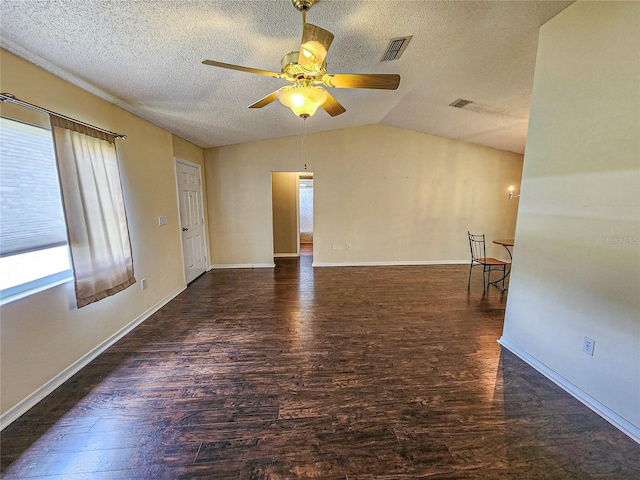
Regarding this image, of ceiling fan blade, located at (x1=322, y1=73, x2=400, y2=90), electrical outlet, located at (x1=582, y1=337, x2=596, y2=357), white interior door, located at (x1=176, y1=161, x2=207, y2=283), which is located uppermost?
ceiling fan blade, located at (x1=322, y1=73, x2=400, y2=90)

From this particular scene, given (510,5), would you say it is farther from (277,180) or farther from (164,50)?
(277,180)

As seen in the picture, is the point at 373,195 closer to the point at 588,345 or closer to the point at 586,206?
the point at 586,206

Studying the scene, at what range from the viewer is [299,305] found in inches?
133

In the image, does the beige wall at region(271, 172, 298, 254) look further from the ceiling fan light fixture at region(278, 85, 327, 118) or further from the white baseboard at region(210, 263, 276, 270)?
the ceiling fan light fixture at region(278, 85, 327, 118)

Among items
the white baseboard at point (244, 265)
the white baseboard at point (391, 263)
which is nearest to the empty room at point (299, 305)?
the white baseboard at point (244, 265)

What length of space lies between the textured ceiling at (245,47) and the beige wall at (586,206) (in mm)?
483

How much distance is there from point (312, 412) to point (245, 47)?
9.01ft

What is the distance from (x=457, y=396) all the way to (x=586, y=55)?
258cm

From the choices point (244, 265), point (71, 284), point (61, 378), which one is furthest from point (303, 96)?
point (244, 265)

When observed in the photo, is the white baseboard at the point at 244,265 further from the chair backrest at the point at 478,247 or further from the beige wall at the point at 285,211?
the chair backrest at the point at 478,247

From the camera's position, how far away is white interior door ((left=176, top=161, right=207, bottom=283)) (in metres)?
4.02

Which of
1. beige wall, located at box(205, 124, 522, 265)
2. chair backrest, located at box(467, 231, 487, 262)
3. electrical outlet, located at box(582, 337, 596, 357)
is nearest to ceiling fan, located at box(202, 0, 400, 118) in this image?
electrical outlet, located at box(582, 337, 596, 357)

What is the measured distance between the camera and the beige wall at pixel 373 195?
498 cm

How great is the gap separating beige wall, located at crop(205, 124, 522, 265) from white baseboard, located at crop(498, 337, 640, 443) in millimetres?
3270
